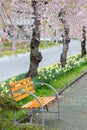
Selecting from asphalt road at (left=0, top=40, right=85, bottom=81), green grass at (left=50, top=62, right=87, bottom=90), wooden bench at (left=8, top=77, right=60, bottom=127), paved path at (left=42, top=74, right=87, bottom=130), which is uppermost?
wooden bench at (left=8, top=77, right=60, bottom=127)

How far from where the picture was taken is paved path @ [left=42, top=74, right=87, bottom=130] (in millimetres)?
9825

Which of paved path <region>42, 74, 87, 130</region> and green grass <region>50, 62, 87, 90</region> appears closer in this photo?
paved path <region>42, 74, 87, 130</region>

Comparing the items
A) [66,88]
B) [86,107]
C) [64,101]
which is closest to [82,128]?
[86,107]

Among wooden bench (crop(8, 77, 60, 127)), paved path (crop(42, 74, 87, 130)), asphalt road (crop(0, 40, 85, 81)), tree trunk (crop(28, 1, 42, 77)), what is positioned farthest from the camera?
asphalt road (crop(0, 40, 85, 81))

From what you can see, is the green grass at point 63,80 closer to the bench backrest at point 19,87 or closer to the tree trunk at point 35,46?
the tree trunk at point 35,46

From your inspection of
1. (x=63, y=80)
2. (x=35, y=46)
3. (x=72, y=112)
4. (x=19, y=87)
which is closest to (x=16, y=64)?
(x=63, y=80)

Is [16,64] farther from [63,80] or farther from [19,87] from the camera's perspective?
[19,87]

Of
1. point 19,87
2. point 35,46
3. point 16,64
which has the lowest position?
point 16,64

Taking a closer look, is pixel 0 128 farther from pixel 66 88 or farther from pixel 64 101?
pixel 66 88

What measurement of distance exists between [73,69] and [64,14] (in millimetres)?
5215

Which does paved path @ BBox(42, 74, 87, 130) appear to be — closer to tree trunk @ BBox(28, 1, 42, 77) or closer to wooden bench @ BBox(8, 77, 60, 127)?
wooden bench @ BBox(8, 77, 60, 127)

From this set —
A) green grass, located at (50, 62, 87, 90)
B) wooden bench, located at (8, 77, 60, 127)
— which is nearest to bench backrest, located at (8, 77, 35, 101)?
wooden bench, located at (8, 77, 60, 127)

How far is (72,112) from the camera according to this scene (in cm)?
1148

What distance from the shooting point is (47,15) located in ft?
46.3
